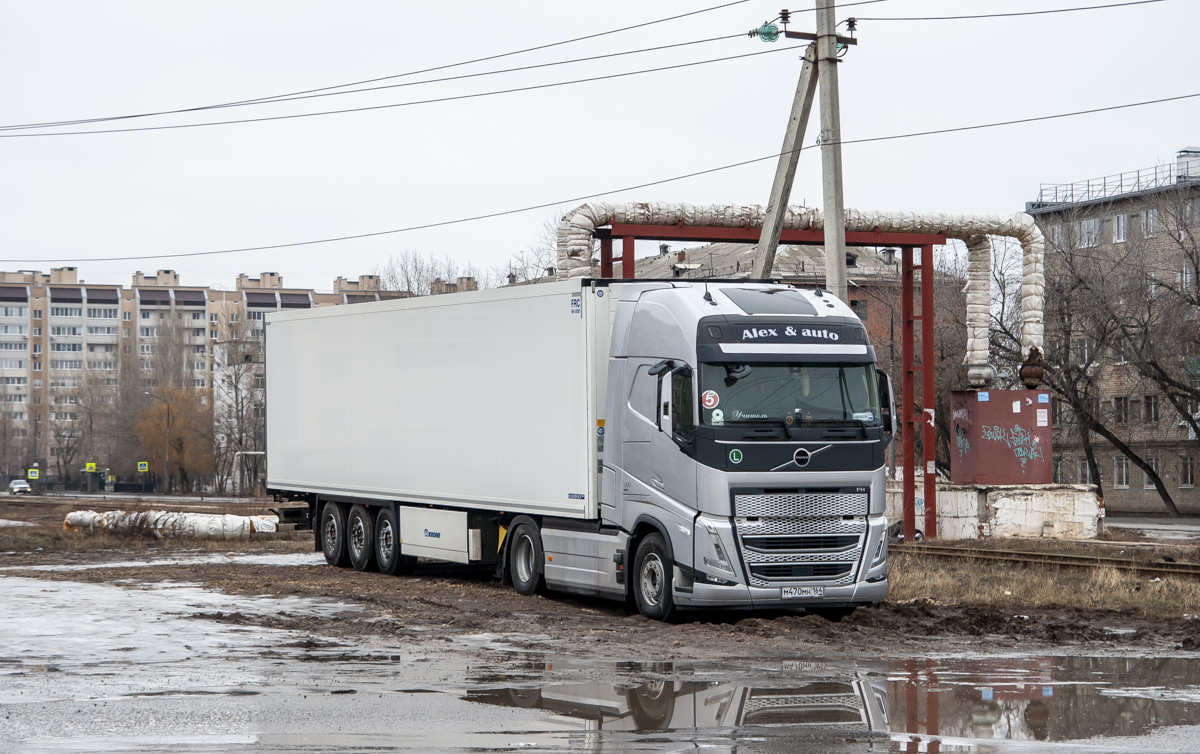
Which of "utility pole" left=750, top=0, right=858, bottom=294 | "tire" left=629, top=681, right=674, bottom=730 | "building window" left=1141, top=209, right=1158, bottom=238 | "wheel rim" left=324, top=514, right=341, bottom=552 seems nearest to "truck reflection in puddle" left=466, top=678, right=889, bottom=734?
"tire" left=629, top=681, right=674, bottom=730

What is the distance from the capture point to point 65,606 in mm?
15875

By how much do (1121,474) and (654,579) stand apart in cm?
5831

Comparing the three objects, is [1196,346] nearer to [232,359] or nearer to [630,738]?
[630,738]

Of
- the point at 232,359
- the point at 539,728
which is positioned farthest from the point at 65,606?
the point at 232,359

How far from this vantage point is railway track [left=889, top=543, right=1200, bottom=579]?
64.5ft

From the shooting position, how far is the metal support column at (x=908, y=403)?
1086 inches

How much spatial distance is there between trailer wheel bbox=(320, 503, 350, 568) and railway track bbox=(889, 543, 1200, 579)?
9482 mm

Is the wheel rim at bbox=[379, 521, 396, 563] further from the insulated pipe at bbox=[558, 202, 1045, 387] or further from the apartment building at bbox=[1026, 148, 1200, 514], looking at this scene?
the apartment building at bbox=[1026, 148, 1200, 514]

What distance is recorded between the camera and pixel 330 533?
73.4 ft

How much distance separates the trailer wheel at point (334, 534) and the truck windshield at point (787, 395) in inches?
376

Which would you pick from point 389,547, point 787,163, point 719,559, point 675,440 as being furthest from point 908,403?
point 719,559

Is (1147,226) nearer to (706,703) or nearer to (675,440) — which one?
(675,440)

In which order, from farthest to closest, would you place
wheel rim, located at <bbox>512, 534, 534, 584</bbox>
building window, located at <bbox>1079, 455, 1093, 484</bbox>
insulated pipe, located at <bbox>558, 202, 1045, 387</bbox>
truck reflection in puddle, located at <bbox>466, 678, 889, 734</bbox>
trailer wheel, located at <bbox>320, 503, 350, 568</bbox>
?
building window, located at <bbox>1079, 455, 1093, 484</bbox> → insulated pipe, located at <bbox>558, 202, 1045, 387</bbox> → trailer wheel, located at <bbox>320, 503, 350, 568</bbox> → wheel rim, located at <bbox>512, 534, 534, 584</bbox> → truck reflection in puddle, located at <bbox>466, 678, 889, 734</bbox>

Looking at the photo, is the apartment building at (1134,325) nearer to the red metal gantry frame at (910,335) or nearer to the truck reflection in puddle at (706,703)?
the red metal gantry frame at (910,335)
